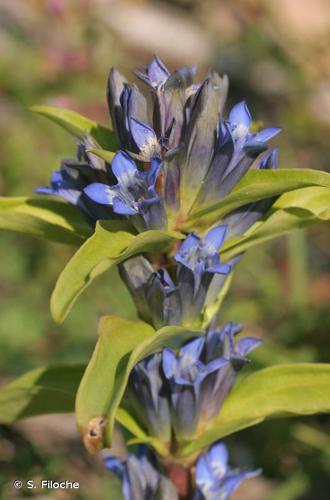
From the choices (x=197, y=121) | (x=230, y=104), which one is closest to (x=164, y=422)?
(x=197, y=121)

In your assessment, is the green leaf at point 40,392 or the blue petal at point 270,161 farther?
the green leaf at point 40,392

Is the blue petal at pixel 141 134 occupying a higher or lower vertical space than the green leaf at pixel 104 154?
higher

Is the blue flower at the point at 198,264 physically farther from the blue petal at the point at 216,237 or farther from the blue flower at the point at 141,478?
the blue flower at the point at 141,478

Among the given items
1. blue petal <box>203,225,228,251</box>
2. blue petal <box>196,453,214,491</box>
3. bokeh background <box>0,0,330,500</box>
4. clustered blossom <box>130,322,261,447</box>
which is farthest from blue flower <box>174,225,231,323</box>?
bokeh background <box>0,0,330,500</box>


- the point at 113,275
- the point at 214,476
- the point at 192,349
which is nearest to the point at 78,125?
the point at 192,349

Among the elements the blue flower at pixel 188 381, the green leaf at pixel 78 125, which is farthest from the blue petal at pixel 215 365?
the green leaf at pixel 78 125

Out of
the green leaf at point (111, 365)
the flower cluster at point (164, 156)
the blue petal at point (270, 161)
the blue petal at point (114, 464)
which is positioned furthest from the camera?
the blue petal at point (114, 464)
